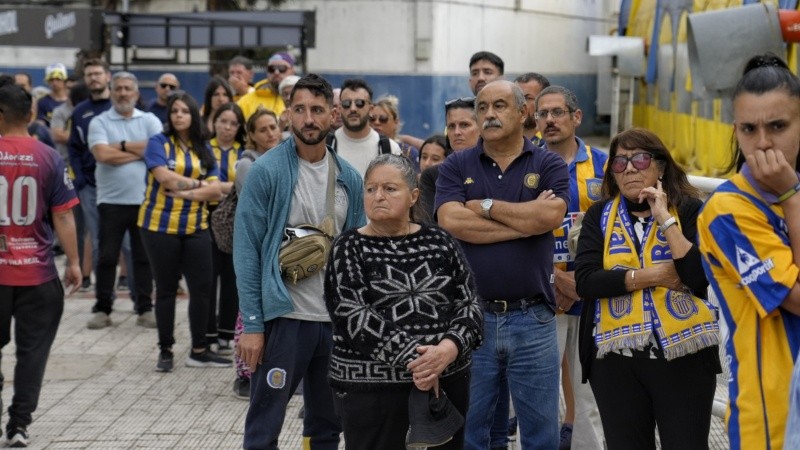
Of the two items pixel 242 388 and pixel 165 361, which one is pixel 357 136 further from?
pixel 165 361

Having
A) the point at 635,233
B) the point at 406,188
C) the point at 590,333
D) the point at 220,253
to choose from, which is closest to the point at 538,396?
the point at 590,333

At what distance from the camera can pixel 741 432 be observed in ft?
12.0

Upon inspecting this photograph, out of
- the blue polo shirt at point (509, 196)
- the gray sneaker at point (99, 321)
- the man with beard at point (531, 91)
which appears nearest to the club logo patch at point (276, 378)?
the blue polo shirt at point (509, 196)

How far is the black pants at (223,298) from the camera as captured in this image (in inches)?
372

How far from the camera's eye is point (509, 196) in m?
5.57

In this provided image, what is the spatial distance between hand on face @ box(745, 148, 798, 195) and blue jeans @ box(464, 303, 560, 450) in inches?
81.4

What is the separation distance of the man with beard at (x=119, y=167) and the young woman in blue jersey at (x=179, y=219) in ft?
3.83

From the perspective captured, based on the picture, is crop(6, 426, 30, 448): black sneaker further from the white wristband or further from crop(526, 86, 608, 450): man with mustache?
the white wristband

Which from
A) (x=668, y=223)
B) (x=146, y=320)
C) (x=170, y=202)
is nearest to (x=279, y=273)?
(x=668, y=223)

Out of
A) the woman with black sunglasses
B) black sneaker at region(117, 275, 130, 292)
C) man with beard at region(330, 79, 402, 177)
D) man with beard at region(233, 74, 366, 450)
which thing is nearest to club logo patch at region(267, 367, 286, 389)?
man with beard at region(233, 74, 366, 450)

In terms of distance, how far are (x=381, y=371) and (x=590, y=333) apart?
98 centimetres

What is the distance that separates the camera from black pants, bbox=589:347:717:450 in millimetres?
4848

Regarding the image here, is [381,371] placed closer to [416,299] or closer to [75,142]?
[416,299]

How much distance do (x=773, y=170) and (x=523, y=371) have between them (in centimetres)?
225
